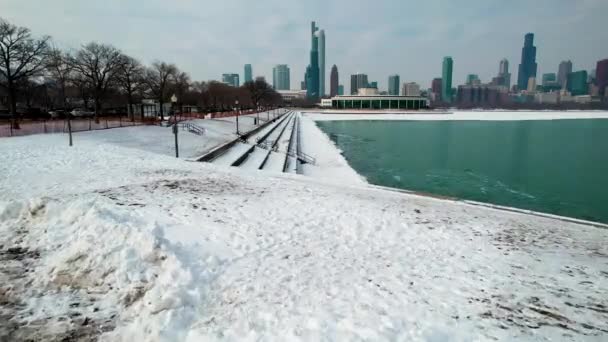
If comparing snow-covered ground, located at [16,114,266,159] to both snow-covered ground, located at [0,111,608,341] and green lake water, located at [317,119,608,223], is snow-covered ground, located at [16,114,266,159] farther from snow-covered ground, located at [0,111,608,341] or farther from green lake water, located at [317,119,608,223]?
green lake water, located at [317,119,608,223]

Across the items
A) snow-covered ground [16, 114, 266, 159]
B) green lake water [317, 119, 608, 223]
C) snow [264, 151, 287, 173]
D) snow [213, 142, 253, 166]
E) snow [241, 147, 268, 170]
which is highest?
snow-covered ground [16, 114, 266, 159]

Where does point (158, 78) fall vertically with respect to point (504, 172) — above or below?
above

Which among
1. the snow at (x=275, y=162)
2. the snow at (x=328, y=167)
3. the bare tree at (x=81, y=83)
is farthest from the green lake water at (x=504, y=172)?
the bare tree at (x=81, y=83)

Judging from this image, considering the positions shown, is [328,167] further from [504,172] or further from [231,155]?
[504,172]

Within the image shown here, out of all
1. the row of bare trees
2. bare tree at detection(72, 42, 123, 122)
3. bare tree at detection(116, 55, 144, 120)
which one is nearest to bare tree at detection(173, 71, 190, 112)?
the row of bare trees

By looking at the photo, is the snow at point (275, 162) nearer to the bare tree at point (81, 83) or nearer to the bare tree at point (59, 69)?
the bare tree at point (59, 69)

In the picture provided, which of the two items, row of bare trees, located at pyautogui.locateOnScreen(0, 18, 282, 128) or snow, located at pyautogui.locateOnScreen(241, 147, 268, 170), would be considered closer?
snow, located at pyautogui.locateOnScreen(241, 147, 268, 170)

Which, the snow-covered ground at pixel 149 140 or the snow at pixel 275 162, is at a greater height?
the snow-covered ground at pixel 149 140

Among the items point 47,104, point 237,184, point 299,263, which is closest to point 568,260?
point 299,263

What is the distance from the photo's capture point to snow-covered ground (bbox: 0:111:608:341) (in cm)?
444

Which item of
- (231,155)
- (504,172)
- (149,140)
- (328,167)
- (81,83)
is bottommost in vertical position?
(504,172)

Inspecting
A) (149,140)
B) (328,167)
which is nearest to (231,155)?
(149,140)

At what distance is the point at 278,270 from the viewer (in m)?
6.07

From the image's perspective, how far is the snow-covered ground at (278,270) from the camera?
4.44 m
